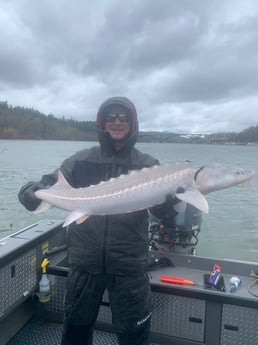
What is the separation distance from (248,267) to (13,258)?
2.29 m

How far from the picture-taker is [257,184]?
2062cm

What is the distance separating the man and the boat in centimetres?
56

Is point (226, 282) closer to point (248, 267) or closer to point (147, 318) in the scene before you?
point (248, 267)

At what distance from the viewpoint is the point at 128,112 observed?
9.38 feet

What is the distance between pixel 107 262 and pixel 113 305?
0.37 meters

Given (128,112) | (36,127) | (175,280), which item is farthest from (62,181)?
(36,127)

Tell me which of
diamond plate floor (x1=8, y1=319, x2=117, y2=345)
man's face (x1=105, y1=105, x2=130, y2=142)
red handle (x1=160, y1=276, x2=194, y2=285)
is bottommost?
diamond plate floor (x1=8, y1=319, x2=117, y2=345)

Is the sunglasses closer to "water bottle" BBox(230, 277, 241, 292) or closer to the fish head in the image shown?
the fish head

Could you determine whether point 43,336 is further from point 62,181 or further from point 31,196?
point 62,181

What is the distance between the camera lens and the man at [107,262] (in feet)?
8.39

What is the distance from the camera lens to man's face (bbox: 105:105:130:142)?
284cm

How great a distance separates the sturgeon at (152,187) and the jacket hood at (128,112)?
16.8 inches

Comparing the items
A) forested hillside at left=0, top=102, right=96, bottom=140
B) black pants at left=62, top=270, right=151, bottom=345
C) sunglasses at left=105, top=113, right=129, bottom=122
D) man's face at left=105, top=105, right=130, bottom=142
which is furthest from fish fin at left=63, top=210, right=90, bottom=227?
forested hillside at left=0, top=102, right=96, bottom=140

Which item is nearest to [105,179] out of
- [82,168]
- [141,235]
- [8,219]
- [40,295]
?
[82,168]
